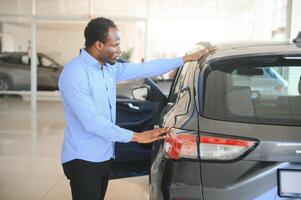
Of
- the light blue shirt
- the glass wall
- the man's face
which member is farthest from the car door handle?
the glass wall

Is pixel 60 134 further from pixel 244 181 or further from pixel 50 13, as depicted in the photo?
pixel 244 181

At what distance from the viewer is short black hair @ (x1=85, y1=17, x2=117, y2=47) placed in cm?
241

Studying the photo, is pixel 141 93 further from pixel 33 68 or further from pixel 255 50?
pixel 33 68

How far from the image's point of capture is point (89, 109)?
7.62 ft

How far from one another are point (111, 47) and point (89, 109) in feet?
1.18

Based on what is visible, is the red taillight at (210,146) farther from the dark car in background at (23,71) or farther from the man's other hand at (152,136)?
the dark car in background at (23,71)

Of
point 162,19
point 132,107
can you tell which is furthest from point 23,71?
point 132,107

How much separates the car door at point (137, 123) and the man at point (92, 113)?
85cm

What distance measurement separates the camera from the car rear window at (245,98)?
2193mm

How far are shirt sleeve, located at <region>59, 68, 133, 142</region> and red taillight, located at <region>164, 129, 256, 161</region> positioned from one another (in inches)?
12.9

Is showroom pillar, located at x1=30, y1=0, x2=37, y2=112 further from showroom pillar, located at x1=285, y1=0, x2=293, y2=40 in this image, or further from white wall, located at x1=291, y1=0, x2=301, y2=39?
white wall, located at x1=291, y1=0, x2=301, y2=39

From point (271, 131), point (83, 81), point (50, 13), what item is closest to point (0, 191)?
point (83, 81)

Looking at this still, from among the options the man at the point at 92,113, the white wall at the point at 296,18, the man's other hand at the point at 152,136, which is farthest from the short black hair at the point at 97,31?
the white wall at the point at 296,18

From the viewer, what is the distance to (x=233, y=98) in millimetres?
2340
